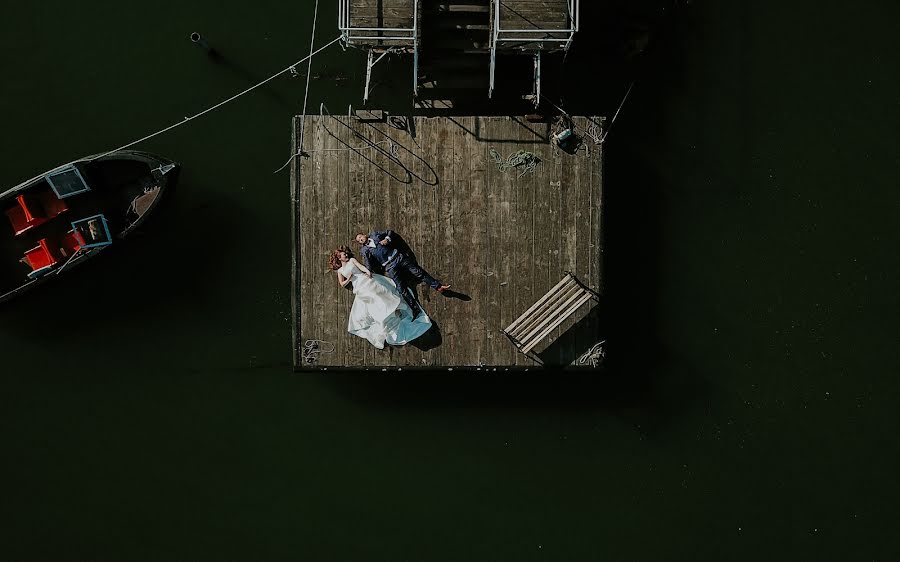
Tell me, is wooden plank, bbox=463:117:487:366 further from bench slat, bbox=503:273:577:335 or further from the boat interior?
the boat interior

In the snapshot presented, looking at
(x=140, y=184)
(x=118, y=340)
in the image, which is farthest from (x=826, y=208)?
(x=118, y=340)

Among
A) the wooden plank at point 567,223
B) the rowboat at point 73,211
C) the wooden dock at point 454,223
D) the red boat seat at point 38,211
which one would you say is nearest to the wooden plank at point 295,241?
the wooden dock at point 454,223

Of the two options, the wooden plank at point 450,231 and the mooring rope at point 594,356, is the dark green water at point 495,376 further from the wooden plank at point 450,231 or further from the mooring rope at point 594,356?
the wooden plank at point 450,231

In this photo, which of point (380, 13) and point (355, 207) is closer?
point (380, 13)

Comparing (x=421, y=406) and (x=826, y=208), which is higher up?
(x=826, y=208)

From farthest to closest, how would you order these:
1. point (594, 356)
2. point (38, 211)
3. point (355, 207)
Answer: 1. point (38, 211)
2. point (594, 356)
3. point (355, 207)

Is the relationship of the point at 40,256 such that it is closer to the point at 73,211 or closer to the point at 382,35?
the point at 73,211

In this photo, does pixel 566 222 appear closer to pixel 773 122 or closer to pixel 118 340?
pixel 773 122

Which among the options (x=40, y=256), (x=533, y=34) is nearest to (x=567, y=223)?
(x=533, y=34)
